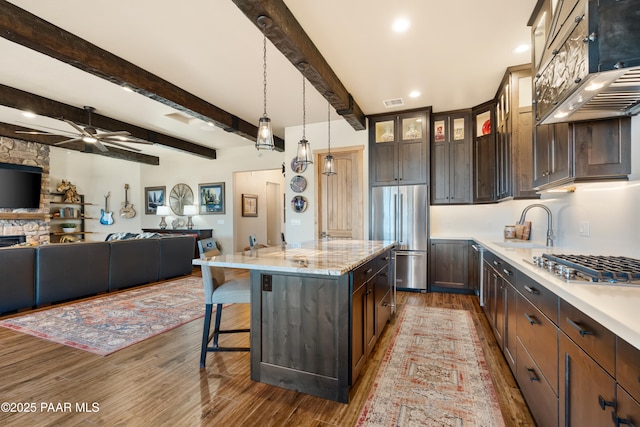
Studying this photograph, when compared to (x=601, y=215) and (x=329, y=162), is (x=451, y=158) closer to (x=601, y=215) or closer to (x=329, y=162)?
(x=329, y=162)

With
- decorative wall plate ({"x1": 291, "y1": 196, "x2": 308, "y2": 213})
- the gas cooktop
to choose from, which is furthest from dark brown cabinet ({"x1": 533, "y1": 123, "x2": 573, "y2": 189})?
decorative wall plate ({"x1": 291, "y1": 196, "x2": 308, "y2": 213})

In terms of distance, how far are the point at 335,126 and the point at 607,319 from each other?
15.5ft

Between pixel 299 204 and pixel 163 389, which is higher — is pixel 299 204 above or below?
above

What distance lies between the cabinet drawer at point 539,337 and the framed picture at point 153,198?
28.6 feet

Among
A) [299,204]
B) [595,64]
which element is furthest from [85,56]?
[595,64]

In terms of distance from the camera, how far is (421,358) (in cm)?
248

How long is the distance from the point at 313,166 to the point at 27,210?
6819 mm

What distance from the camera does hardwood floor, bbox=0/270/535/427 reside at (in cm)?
175

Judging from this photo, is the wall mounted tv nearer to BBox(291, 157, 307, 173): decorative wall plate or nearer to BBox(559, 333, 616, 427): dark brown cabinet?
BBox(291, 157, 307, 173): decorative wall plate

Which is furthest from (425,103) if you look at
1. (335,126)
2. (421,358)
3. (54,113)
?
(54,113)

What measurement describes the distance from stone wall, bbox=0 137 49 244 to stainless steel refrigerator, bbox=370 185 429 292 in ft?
23.3

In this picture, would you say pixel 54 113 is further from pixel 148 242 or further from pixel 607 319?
pixel 607 319

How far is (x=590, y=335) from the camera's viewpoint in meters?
1.03

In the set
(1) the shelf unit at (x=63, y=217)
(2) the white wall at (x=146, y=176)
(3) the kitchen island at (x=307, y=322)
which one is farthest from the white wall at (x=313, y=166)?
(1) the shelf unit at (x=63, y=217)
